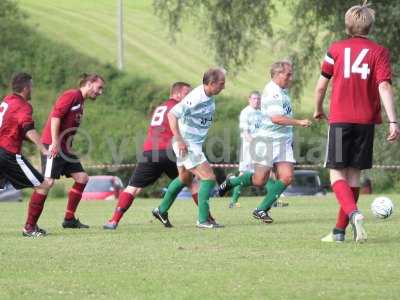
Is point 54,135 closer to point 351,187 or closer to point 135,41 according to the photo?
point 351,187

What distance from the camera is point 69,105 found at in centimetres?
1398

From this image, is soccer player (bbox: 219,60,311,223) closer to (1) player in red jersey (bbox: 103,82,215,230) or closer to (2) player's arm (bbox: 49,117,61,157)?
(1) player in red jersey (bbox: 103,82,215,230)

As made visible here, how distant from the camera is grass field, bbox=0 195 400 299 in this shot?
25.8ft

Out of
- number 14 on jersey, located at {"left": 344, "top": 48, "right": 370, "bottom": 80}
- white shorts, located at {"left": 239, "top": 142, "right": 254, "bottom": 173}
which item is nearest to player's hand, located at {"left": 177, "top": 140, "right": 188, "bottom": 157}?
number 14 on jersey, located at {"left": 344, "top": 48, "right": 370, "bottom": 80}

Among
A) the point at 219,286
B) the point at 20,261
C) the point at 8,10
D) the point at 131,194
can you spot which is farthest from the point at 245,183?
the point at 8,10

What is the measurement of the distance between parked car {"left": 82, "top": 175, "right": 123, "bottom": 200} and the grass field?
25115mm

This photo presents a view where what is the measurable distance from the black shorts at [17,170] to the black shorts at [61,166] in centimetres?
118

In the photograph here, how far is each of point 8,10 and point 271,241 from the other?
171ft

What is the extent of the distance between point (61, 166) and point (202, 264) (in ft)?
17.3

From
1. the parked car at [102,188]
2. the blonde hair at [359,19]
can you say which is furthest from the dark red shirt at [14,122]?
the parked car at [102,188]

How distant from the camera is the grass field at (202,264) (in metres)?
7.86

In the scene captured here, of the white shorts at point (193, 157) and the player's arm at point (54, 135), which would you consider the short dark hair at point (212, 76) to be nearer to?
the white shorts at point (193, 157)

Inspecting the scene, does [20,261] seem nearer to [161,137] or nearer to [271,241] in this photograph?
[271,241]

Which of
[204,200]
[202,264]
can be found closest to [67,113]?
[204,200]
